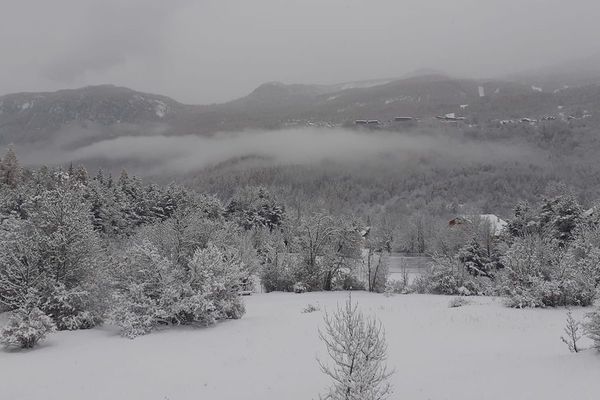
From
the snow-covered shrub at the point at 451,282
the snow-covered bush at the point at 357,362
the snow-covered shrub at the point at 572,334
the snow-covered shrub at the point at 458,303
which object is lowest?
the snow-covered shrub at the point at 451,282

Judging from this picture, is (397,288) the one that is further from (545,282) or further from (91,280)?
(91,280)

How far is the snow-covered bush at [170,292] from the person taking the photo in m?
20.8

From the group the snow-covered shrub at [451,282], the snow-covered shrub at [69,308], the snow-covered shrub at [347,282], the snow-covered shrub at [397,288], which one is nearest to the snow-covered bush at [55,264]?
the snow-covered shrub at [69,308]

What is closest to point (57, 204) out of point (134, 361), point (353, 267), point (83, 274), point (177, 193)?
point (83, 274)

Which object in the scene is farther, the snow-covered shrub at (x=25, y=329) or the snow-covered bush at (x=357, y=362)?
the snow-covered shrub at (x=25, y=329)

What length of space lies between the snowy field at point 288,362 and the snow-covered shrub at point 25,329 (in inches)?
24.8

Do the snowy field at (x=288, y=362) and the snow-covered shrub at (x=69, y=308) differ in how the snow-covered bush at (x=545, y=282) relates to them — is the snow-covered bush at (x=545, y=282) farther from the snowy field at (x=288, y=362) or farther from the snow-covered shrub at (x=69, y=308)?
the snow-covered shrub at (x=69, y=308)

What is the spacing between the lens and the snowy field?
11.6 metres

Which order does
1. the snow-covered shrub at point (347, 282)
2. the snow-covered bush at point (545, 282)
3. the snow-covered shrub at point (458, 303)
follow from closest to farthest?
the snow-covered bush at point (545, 282)
the snow-covered shrub at point (458, 303)
the snow-covered shrub at point (347, 282)

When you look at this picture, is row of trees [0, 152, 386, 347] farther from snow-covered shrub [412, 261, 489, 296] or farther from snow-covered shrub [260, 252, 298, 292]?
snow-covered shrub [412, 261, 489, 296]

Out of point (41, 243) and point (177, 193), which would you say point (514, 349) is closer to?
point (41, 243)

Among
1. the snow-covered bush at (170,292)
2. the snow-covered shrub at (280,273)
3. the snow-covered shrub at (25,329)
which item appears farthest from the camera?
the snow-covered shrub at (280,273)

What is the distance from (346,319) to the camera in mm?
9094

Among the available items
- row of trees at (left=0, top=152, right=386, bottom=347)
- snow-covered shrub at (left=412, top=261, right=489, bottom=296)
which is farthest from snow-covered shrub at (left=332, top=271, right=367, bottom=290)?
row of trees at (left=0, top=152, right=386, bottom=347)
